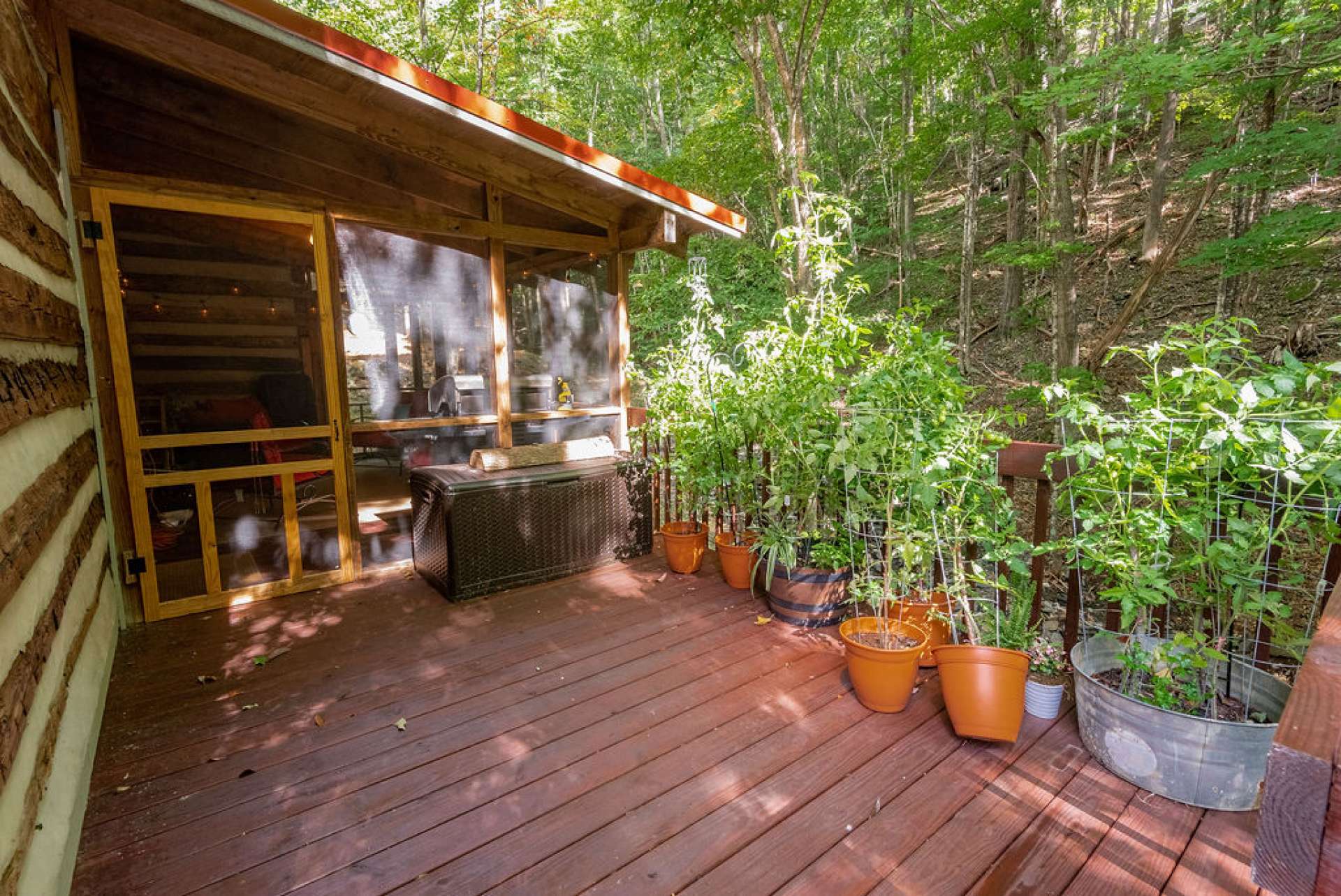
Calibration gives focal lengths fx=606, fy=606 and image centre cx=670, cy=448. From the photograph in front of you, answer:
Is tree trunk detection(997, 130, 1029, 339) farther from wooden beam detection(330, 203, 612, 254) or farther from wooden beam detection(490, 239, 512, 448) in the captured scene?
wooden beam detection(490, 239, 512, 448)

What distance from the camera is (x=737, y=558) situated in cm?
345

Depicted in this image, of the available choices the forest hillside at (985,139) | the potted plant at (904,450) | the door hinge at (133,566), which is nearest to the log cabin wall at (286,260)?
the door hinge at (133,566)

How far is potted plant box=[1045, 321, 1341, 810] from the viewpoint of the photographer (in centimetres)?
165

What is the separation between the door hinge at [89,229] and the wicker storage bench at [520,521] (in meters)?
1.77

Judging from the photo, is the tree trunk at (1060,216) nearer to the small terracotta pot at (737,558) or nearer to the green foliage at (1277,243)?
the green foliage at (1277,243)

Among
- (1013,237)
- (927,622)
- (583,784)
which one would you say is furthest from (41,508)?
(1013,237)

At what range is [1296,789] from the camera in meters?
0.51

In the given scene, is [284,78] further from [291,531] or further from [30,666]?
[30,666]

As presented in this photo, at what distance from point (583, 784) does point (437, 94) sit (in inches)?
112

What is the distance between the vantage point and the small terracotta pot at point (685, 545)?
3.73 meters

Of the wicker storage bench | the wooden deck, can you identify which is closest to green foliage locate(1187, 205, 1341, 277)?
the wooden deck

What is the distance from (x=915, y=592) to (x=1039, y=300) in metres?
7.80

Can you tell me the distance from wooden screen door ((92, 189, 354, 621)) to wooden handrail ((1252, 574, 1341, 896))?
3.78 metres

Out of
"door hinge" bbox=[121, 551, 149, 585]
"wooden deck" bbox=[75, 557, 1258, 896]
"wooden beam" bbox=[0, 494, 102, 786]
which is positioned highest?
"wooden beam" bbox=[0, 494, 102, 786]
